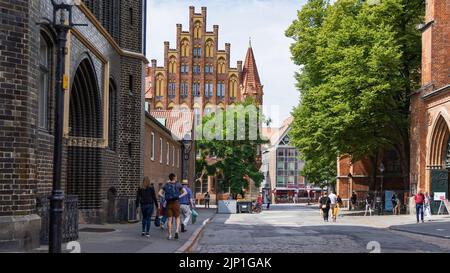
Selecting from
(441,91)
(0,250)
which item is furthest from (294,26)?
(0,250)

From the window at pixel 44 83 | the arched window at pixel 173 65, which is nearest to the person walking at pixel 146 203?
the window at pixel 44 83

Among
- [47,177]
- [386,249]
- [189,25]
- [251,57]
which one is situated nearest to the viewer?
[386,249]

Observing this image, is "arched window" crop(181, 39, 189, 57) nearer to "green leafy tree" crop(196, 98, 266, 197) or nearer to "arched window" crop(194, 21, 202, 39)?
"arched window" crop(194, 21, 202, 39)

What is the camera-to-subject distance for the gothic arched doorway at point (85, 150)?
862 inches

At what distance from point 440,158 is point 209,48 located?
150 ft

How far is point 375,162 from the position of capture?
5119cm

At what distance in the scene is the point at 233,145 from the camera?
62.6m

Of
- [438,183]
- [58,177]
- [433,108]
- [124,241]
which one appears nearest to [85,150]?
[124,241]

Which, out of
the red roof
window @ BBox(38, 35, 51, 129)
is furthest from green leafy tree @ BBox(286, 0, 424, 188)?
window @ BBox(38, 35, 51, 129)

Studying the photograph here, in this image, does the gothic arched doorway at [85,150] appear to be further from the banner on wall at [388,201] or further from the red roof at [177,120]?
the red roof at [177,120]

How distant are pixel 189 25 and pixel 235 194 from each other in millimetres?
27395

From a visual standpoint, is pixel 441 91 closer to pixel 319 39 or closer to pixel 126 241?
pixel 319 39

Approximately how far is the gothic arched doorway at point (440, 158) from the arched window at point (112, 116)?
2101 cm

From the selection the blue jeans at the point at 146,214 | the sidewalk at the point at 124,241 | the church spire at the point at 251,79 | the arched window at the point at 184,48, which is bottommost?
the sidewalk at the point at 124,241
